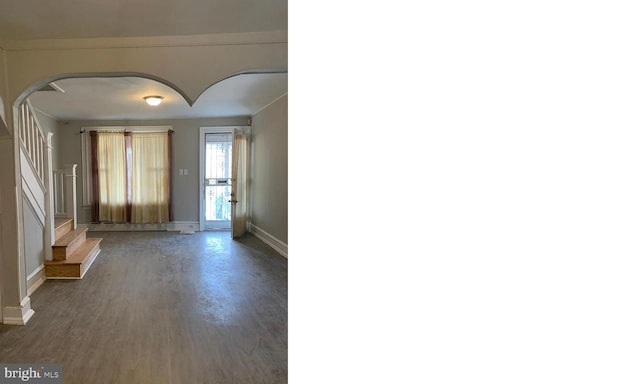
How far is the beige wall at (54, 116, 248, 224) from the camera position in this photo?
686 cm

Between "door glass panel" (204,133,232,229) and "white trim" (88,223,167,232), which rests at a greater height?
"door glass panel" (204,133,232,229)

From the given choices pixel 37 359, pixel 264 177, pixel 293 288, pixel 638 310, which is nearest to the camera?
pixel 638 310

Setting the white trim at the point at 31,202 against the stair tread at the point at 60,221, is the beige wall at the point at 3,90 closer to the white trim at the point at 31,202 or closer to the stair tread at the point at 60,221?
the white trim at the point at 31,202

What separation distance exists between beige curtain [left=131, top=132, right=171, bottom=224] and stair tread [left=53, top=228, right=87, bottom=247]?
6.53 feet

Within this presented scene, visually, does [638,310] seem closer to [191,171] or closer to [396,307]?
[396,307]

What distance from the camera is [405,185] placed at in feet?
1.25

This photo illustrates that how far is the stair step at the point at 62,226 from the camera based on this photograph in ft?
14.3

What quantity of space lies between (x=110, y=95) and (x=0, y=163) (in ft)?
8.44

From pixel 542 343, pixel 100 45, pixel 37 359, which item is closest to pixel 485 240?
pixel 542 343

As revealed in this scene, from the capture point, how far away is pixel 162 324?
Result: 2.81m

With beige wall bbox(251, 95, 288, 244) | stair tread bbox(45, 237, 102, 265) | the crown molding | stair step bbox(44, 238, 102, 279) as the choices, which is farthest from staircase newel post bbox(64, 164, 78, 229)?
the crown molding

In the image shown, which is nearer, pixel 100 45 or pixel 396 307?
pixel 396 307

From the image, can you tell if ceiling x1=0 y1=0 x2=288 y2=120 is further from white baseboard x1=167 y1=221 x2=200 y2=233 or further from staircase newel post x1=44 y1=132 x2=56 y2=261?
white baseboard x1=167 y1=221 x2=200 y2=233

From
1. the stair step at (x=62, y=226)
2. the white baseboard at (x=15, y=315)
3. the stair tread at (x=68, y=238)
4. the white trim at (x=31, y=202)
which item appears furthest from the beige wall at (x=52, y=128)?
the white baseboard at (x=15, y=315)
